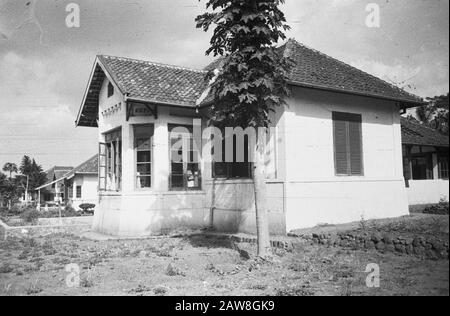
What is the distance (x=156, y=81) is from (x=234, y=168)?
4.29 meters

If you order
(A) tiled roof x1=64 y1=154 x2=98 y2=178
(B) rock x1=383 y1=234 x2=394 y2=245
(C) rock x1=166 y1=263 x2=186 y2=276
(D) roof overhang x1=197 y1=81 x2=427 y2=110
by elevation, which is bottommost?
(C) rock x1=166 y1=263 x2=186 y2=276

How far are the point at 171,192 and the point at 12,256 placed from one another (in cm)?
497

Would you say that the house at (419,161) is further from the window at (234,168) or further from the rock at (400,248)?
the window at (234,168)

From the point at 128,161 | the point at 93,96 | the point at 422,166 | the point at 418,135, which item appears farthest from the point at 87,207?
the point at 422,166

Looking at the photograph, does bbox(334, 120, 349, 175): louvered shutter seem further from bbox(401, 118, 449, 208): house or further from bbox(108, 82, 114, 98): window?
bbox(108, 82, 114, 98): window

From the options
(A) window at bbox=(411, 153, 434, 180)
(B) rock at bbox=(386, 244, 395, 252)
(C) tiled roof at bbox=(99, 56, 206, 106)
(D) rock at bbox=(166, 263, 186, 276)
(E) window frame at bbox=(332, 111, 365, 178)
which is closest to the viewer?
(D) rock at bbox=(166, 263, 186, 276)

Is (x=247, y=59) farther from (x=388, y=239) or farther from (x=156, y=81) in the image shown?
(x=156, y=81)

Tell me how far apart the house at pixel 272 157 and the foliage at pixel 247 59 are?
2436 mm

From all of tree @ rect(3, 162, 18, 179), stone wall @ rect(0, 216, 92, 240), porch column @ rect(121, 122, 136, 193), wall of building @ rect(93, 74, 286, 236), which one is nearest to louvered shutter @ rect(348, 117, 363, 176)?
wall of building @ rect(93, 74, 286, 236)

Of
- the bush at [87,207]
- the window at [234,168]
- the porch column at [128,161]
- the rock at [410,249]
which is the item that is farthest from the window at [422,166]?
the bush at [87,207]

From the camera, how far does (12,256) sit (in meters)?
10.3

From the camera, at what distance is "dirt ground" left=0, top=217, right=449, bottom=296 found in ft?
18.9

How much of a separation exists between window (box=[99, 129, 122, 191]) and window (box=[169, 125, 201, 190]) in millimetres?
2056

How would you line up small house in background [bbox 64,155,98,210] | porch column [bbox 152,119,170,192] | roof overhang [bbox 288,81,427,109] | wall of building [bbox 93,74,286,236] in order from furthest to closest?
small house in background [bbox 64,155,98,210] < porch column [bbox 152,119,170,192] < wall of building [bbox 93,74,286,236] < roof overhang [bbox 288,81,427,109]
